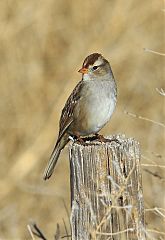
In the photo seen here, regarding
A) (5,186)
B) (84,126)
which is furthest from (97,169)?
(5,186)

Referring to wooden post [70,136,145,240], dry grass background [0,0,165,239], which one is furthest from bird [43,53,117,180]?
dry grass background [0,0,165,239]

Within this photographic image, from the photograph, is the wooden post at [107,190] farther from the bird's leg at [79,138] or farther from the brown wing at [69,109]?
the brown wing at [69,109]

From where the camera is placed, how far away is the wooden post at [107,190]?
356cm

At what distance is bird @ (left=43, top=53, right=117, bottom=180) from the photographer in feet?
16.9

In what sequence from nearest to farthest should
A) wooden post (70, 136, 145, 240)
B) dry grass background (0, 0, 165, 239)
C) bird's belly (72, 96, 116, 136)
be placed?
wooden post (70, 136, 145, 240)
bird's belly (72, 96, 116, 136)
dry grass background (0, 0, 165, 239)

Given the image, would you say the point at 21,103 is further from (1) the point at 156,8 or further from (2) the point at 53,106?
(1) the point at 156,8

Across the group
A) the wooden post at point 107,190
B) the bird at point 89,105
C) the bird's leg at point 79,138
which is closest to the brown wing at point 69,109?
the bird at point 89,105

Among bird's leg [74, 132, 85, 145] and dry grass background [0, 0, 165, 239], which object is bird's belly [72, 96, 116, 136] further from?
dry grass background [0, 0, 165, 239]

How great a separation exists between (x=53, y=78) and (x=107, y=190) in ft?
20.9

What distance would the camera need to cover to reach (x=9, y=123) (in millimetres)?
9578

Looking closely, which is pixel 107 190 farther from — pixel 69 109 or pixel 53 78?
pixel 53 78

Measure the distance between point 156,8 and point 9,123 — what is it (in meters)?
2.32

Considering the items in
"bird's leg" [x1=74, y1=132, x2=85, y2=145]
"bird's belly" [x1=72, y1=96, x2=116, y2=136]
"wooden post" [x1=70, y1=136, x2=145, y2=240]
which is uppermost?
"bird's belly" [x1=72, y1=96, x2=116, y2=136]

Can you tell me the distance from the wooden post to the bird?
4.73 ft
